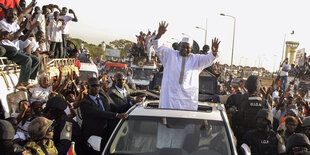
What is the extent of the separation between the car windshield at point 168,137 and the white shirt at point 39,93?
2.14 meters

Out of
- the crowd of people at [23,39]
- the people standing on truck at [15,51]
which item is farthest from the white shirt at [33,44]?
the people standing on truck at [15,51]

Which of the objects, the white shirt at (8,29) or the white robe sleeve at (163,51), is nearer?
the white robe sleeve at (163,51)

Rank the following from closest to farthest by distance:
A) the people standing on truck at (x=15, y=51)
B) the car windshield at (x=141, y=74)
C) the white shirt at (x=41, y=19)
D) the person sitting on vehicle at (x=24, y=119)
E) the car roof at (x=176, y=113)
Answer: the car roof at (x=176, y=113) < the person sitting on vehicle at (x=24, y=119) < the people standing on truck at (x=15, y=51) < the white shirt at (x=41, y=19) < the car windshield at (x=141, y=74)

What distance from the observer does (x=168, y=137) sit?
3904mm

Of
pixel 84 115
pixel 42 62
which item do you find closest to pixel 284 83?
pixel 42 62

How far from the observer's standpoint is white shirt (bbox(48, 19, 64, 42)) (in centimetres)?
1052

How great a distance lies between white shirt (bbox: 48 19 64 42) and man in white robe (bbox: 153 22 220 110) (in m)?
6.27

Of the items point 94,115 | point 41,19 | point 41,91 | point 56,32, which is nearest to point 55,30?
point 56,32

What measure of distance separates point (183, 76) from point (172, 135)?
4.25ft

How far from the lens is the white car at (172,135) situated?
12.2ft

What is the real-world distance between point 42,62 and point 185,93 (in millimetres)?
3801

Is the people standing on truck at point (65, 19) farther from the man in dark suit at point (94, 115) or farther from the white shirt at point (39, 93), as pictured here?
the man in dark suit at point (94, 115)

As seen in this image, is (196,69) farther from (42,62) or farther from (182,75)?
(42,62)

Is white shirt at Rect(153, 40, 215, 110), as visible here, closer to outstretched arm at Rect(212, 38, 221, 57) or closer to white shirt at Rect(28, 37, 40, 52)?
outstretched arm at Rect(212, 38, 221, 57)
